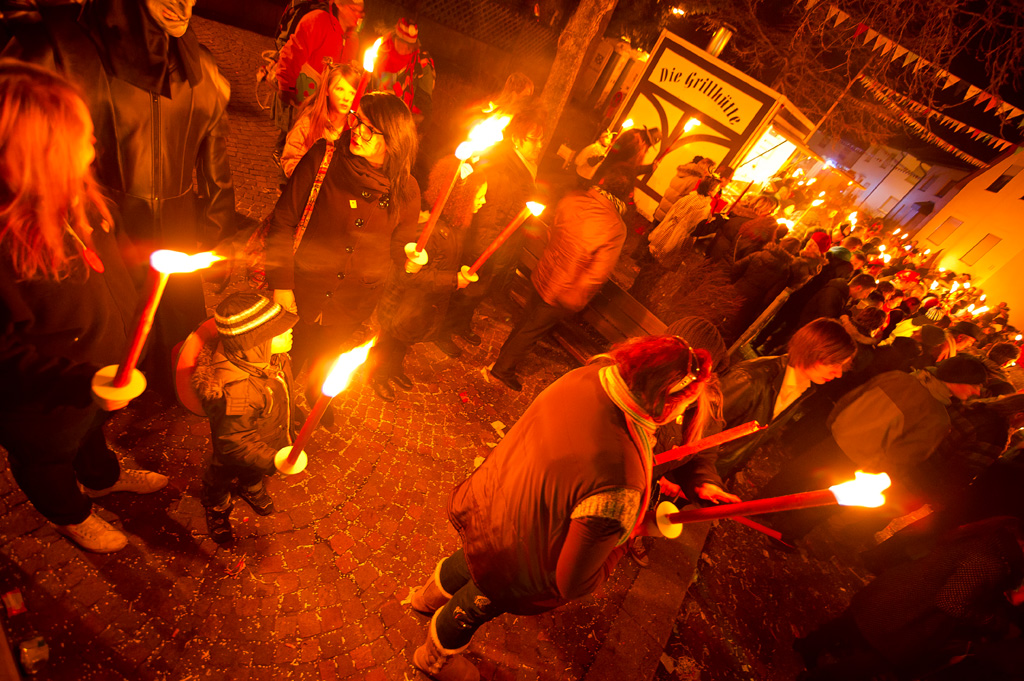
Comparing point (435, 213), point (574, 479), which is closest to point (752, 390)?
point (574, 479)

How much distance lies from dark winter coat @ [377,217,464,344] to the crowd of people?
0.08ft

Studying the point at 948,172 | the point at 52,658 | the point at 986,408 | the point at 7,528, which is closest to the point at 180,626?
the point at 52,658

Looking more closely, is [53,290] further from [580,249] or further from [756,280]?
[756,280]

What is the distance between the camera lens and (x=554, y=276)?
4.48 m

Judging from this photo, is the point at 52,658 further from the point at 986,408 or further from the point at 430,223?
the point at 986,408

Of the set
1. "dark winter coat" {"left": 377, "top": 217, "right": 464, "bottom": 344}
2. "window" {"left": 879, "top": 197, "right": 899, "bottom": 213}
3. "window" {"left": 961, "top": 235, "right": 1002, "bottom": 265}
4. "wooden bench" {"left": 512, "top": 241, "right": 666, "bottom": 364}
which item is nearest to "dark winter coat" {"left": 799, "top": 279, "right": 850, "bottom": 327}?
"wooden bench" {"left": 512, "top": 241, "right": 666, "bottom": 364}

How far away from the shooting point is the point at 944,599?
3.00 metres

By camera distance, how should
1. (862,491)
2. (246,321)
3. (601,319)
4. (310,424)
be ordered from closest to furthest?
(310,424), (862,491), (246,321), (601,319)

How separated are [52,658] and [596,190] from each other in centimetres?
470

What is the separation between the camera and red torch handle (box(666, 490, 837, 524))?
1.72 meters

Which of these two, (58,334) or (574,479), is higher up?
(574,479)

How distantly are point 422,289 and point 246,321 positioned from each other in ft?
7.05

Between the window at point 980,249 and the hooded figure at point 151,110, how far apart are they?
36.4 m

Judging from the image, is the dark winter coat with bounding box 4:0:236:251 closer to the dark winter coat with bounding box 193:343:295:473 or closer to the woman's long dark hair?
the woman's long dark hair
